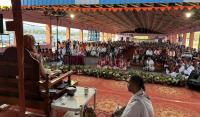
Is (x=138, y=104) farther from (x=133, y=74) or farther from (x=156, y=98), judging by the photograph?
(x=133, y=74)

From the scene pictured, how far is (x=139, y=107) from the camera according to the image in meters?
2.04

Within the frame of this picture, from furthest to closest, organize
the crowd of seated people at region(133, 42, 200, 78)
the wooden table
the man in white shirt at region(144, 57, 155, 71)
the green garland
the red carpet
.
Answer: the man in white shirt at region(144, 57, 155, 71)
the crowd of seated people at region(133, 42, 200, 78)
the green garland
the red carpet
the wooden table

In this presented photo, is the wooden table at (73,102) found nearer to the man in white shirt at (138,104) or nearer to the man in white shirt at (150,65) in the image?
the man in white shirt at (138,104)

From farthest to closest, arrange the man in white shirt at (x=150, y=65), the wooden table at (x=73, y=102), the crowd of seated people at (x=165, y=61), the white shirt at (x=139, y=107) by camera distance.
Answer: the man in white shirt at (x=150, y=65) → the crowd of seated people at (x=165, y=61) → the wooden table at (x=73, y=102) → the white shirt at (x=139, y=107)

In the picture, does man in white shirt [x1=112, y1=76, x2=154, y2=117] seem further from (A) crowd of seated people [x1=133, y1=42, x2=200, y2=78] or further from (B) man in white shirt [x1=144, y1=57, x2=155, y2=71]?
(B) man in white shirt [x1=144, y1=57, x2=155, y2=71]

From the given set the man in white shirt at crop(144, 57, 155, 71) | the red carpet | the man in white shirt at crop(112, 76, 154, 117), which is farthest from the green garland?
the man in white shirt at crop(112, 76, 154, 117)

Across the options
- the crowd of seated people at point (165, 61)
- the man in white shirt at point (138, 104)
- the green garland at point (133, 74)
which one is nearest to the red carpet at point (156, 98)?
the green garland at point (133, 74)

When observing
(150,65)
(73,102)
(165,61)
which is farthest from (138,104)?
(165,61)

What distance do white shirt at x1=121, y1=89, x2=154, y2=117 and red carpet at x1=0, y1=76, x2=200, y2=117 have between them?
182cm

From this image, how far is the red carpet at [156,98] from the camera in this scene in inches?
162

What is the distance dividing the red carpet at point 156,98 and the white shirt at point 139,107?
5.98ft

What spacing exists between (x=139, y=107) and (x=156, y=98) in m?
3.15

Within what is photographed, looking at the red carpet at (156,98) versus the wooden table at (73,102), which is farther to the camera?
the red carpet at (156,98)

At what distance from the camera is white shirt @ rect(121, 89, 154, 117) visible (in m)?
2.03
